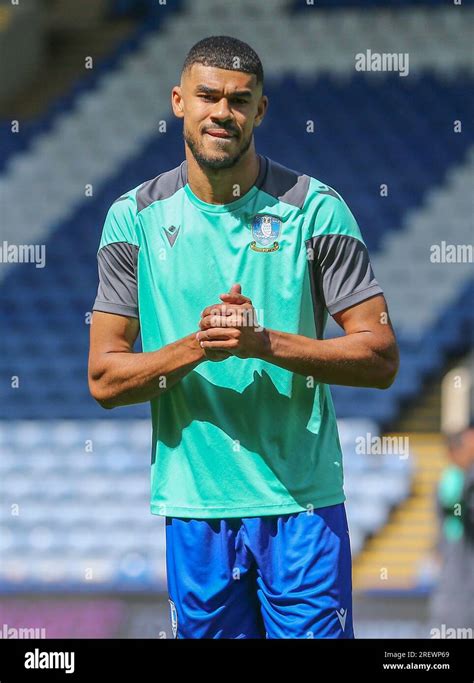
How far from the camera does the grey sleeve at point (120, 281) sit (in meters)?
2.00

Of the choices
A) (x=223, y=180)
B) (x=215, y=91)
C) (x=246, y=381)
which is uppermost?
(x=215, y=91)

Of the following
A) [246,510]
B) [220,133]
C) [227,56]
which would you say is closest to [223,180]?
[220,133]

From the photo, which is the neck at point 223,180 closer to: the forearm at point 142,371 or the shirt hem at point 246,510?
the forearm at point 142,371

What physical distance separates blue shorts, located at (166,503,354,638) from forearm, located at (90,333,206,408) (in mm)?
235

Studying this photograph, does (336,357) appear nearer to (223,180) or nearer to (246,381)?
(246,381)

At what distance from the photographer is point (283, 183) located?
202 centimetres

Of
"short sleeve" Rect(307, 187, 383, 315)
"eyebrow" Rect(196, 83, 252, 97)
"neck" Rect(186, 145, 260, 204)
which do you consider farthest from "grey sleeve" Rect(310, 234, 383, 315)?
"eyebrow" Rect(196, 83, 252, 97)

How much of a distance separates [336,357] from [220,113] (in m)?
0.44

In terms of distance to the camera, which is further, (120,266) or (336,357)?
(120,266)

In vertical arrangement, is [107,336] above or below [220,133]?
below

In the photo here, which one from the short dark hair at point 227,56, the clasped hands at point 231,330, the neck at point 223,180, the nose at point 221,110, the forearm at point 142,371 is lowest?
the forearm at point 142,371

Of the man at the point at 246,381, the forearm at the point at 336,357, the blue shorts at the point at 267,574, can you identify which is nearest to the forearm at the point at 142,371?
the man at the point at 246,381

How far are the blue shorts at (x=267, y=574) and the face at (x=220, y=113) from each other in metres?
0.62

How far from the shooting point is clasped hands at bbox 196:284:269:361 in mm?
1804
